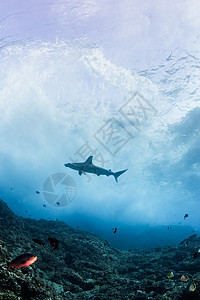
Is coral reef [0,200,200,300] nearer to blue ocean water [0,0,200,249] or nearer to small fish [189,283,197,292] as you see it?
small fish [189,283,197,292]

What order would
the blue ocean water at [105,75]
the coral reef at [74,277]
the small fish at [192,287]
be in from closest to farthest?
the coral reef at [74,277]
the small fish at [192,287]
the blue ocean water at [105,75]

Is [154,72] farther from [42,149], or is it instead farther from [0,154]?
[0,154]

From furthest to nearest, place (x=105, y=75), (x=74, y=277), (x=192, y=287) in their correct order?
(x=105, y=75) → (x=74, y=277) → (x=192, y=287)

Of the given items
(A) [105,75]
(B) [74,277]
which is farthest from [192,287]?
(A) [105,75]

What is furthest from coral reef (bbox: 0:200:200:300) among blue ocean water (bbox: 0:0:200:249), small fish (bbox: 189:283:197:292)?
blue ocean water (bbox: 0:0:200:249)

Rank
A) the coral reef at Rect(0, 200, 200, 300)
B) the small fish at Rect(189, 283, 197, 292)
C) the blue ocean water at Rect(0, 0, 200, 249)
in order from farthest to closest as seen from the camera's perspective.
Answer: the blue ocean water at Rect(0, 0, 200, 249) < the small fish at Rect(189, 283, 197, 292) < the coral reef at Rect(0, 200, 200, 300)

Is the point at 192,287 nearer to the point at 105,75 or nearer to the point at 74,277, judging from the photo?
the point at 74,277

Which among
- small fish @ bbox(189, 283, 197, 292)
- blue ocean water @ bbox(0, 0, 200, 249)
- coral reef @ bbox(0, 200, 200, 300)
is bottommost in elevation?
small fish @ bbox(189, 283, 197, 292)

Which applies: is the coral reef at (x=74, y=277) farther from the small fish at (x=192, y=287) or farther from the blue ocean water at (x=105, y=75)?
the blue ocean water at (x=105, y=75)

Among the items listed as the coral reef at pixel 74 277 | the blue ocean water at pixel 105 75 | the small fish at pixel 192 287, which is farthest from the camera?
the blue ocean water at pixel 105 75

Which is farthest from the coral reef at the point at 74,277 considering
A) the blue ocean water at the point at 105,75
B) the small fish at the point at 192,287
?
the blue ocean water at the point at 105,75

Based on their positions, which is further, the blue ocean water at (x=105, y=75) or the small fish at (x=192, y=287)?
the blue ocean water at (x=105, y=75)

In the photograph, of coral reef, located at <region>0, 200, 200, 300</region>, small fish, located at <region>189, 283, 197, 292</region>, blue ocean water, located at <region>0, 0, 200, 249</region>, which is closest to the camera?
coral reef, located at <region>0, 200, 200, 300</region>

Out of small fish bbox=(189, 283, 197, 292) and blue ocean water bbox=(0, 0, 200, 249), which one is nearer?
small fish bbox=(189, 283, 197, 292)
